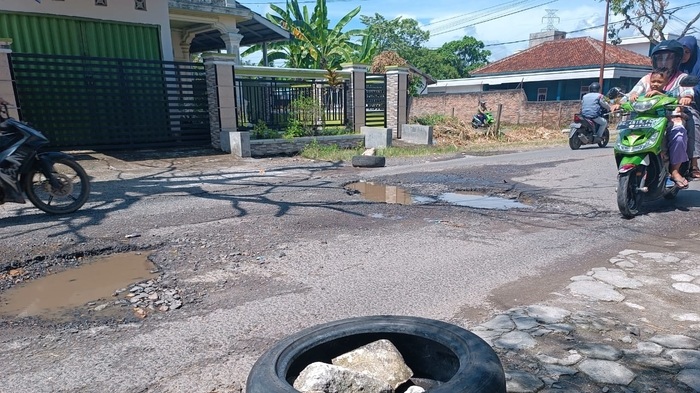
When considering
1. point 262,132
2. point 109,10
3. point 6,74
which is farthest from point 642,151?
point 109,10

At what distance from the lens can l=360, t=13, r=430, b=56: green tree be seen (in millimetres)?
59188

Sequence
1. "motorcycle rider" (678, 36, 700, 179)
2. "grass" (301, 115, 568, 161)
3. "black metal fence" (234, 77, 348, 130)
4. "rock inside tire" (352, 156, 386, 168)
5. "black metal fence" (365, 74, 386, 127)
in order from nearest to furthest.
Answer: "motorcycle rider" (678, 36, 700, 179), "rock inside tire" (352, 156, 386, 168), "grass" (301, 115, 568, 161), "black metal fence" (234, 77, 348, 130), "black metal fence" (365, 74, 386, 127)

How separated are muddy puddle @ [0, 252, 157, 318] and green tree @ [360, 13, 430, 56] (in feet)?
Result: 190

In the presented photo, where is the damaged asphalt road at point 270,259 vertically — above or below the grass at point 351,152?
below

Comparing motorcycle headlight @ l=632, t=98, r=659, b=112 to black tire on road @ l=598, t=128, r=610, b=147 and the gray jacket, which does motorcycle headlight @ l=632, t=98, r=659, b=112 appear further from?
black tire on road @ l=598, t=128, r=610, b=147

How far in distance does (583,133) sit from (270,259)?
1102cm

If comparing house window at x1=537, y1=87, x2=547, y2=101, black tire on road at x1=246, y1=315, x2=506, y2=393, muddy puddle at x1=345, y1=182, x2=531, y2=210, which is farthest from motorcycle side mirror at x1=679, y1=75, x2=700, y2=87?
house window at x1=537, y1=87, x2=547, y2=101

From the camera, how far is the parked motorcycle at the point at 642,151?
5.03 m

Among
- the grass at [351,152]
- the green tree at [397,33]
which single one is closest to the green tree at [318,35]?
the grass at [351,152]

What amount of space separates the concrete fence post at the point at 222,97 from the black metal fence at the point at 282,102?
280mm

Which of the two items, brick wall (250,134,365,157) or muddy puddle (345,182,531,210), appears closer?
muddy puddle (345,182,531,210)

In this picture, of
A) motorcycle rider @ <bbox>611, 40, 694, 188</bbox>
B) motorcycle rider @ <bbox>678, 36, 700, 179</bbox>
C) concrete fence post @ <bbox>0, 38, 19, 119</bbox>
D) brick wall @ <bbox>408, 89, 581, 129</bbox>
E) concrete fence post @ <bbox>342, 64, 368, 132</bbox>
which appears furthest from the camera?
brick wall @ <bbox>408, 89, 581, 129</bbox>

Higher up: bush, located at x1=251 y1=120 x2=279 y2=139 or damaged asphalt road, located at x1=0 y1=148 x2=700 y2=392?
bush, located at x1=251 y1=120 x2=279 y2=139

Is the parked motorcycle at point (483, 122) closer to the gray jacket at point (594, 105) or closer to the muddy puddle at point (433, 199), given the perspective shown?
the gray jacket at point (594, 105)
